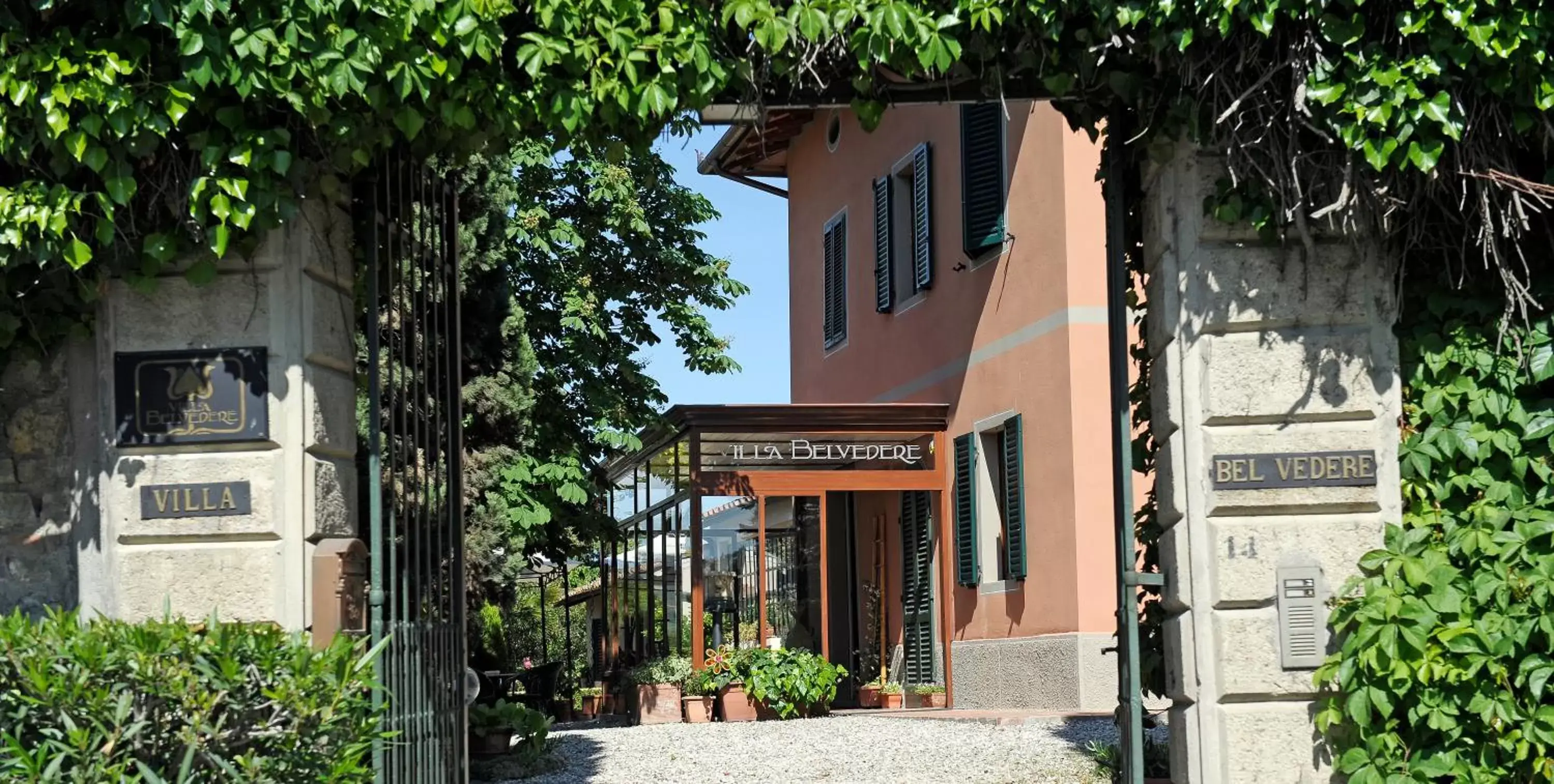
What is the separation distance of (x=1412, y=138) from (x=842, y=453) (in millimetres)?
10348

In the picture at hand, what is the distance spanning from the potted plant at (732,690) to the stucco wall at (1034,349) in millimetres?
1980

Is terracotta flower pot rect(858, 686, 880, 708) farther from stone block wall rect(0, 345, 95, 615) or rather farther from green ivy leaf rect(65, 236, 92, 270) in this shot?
green ivy leaf rect(65, 236, 92, 270)

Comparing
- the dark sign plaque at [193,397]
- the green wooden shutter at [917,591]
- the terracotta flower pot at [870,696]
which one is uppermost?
the dark sign plaque at [193,397]

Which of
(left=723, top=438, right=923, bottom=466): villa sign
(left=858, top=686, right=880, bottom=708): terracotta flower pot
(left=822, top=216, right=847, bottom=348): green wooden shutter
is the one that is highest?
(left=822, top=216, right=847, bottom=348): green wooden shutter

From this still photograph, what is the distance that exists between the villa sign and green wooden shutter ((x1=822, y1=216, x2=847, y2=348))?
3339 millimetres

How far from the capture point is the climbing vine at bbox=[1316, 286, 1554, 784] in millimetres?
4969

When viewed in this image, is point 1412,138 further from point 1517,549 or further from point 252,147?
point 252,147

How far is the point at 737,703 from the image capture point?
46.8 feet

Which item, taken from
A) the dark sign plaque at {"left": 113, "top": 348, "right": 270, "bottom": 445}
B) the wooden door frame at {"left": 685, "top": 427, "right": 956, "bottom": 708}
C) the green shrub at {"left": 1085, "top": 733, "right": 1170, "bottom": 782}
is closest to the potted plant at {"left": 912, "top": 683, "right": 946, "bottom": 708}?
the wooden door frame at {"left": 685, "top": 427, "right": 956, "bottom": 708}

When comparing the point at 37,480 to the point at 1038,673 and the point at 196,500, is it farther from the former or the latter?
the point at 1038,673

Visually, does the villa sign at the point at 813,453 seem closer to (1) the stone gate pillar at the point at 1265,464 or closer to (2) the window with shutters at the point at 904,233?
(2) the window with shutters at the point at 904,233

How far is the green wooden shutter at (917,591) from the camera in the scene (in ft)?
50.5

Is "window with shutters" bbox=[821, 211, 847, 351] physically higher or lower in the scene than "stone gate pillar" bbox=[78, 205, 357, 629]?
higher

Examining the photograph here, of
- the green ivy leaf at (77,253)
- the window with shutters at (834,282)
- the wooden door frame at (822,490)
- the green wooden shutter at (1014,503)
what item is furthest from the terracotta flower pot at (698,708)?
the green ivy leaf at (77,253)
